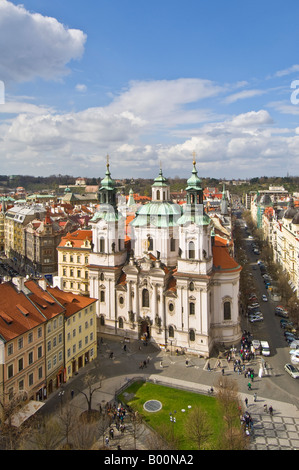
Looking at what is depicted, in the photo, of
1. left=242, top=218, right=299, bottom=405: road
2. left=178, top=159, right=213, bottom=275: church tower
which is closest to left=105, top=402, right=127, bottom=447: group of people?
left=242, top=218, right=299, bottom=405: road

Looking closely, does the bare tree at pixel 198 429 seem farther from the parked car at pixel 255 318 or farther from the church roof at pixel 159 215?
the parked car at pixel 255 318

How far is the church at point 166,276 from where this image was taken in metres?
52.8

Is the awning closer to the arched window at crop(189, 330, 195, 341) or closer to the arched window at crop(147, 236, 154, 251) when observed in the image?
the arched window at crop(189, 330, 195, 341)

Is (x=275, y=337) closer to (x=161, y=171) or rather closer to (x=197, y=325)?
(x=197, y=325)

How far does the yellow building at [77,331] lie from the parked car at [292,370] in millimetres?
24877

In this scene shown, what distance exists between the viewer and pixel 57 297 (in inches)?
1881

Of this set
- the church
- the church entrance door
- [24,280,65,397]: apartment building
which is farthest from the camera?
the church entrance door

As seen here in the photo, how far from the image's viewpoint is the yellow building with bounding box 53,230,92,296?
74.4m

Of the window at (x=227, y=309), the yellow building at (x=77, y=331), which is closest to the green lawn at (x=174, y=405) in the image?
the yellow building at (x=77, y=331)

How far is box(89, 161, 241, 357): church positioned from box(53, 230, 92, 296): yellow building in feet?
46.1

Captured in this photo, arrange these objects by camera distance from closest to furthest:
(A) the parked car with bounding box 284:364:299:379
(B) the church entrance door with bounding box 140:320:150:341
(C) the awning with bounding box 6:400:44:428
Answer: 1. (C) the awning with bounding box 6:400:44:428
2. (A) the parked car with bounding box 284:364:299:379
3. (B) the church entrance door with bounding box 140:320:150:341

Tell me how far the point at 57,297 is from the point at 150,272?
14005 millimetres

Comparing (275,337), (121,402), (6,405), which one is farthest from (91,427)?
(275,337)

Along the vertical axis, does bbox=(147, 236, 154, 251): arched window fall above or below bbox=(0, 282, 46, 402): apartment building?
above
